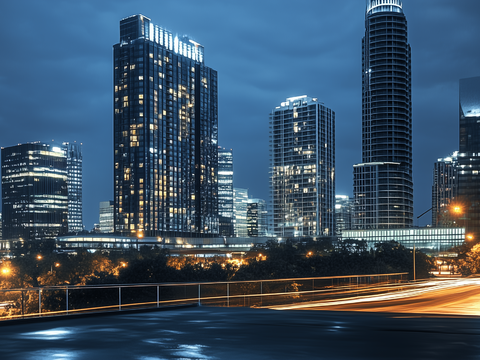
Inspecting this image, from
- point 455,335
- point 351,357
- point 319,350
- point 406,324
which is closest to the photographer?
point 351,357

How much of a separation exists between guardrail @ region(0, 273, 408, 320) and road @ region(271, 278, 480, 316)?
1.95 metres

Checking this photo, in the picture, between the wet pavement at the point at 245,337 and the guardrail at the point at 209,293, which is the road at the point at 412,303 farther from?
the wet pavement at the point at 245,337

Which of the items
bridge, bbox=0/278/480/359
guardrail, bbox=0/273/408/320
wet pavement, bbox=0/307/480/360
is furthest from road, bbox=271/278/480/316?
wet pavement, bbox=0/307/480/360

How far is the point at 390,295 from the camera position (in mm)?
35312

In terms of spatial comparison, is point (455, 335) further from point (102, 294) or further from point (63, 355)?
point (102, 294)

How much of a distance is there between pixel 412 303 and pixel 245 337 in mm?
19646

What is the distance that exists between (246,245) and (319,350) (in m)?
184

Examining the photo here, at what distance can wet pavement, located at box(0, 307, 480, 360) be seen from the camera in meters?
11.5

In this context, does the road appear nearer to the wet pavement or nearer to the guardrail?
the guardrail

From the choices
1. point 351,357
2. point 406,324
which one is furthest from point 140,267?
point 351,357

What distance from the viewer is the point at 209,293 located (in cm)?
4650

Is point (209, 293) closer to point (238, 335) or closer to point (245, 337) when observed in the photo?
point (238, 335)

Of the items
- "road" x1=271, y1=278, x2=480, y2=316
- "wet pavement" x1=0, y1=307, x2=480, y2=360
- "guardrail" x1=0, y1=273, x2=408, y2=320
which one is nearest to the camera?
"wet pavement" x1=0, y1=307, x2=480, y2=360

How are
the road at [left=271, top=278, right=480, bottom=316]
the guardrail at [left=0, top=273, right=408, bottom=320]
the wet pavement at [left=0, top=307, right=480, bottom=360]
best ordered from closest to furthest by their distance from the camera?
the wet pavement at [left=0, top=307, right=480, bottom=360]
the road at [left=271, top=278, right=480, bottom=316]
the guardrail at [left=0, top=273, right=408, bottom=320]
